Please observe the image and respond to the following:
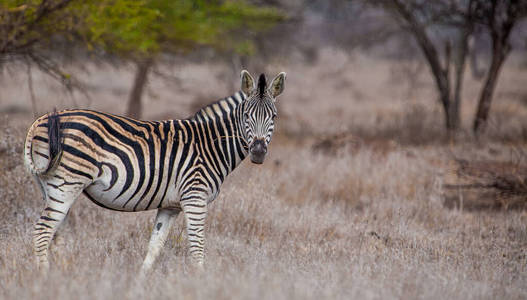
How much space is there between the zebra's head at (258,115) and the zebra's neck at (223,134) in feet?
0.64

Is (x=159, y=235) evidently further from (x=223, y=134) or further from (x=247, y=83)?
(x=247, y=83)

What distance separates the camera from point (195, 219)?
447cm

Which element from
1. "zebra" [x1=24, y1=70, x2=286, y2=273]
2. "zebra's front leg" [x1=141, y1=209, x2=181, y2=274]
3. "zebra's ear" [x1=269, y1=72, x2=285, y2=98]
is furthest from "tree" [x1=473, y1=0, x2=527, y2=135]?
"zebra's front leg" [x1=141, y1=209, x2=181, y2=274]

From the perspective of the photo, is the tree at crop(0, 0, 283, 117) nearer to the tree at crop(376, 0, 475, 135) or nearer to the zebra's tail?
the zebra's tail

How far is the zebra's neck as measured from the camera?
478 cm

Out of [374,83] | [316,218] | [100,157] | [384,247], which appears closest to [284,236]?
[316,218]

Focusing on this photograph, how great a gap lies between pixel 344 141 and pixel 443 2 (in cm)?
500

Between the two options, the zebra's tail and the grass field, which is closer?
the grass field

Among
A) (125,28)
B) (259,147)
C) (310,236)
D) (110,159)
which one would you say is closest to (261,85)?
(259,147)

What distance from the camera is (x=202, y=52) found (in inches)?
741

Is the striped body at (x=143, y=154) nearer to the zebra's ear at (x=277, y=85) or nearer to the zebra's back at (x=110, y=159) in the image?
the zebra's back at (x=110, y=159)

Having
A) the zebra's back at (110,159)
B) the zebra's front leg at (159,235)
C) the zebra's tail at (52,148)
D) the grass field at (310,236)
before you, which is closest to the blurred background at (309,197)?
the grass field at (310,236)

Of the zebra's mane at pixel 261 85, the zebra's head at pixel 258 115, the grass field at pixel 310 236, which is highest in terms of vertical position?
the zebra's mane at pixel 261 85

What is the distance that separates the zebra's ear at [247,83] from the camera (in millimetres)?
4633
